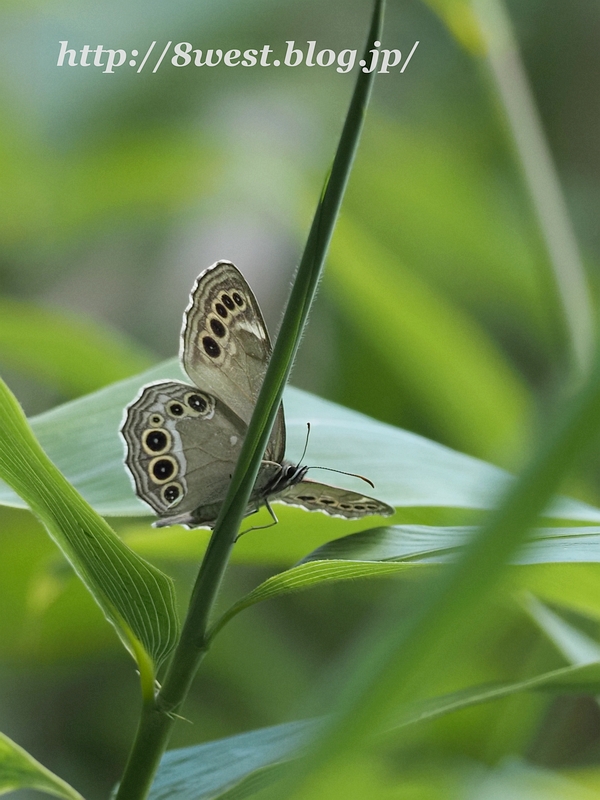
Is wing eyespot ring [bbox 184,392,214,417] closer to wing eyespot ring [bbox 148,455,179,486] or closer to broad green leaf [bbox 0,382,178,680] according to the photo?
wing eyespot ring [bbox 148,455,179,486]

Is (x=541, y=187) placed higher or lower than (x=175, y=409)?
higher

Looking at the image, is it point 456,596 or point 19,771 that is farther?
point 19,771

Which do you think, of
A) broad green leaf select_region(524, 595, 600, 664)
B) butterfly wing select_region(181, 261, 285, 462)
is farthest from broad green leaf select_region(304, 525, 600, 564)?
broad green leaf select_region(524, 595, 600, 664)

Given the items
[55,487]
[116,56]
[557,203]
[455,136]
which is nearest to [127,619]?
[55,487]

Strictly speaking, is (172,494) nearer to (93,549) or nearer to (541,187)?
(93,549)

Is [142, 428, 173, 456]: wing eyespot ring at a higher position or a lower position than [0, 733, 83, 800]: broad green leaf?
higher

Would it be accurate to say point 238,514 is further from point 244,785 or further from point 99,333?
point 99,333

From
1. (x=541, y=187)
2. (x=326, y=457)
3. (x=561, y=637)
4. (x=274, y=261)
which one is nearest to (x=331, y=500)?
(x=326, y=457)
